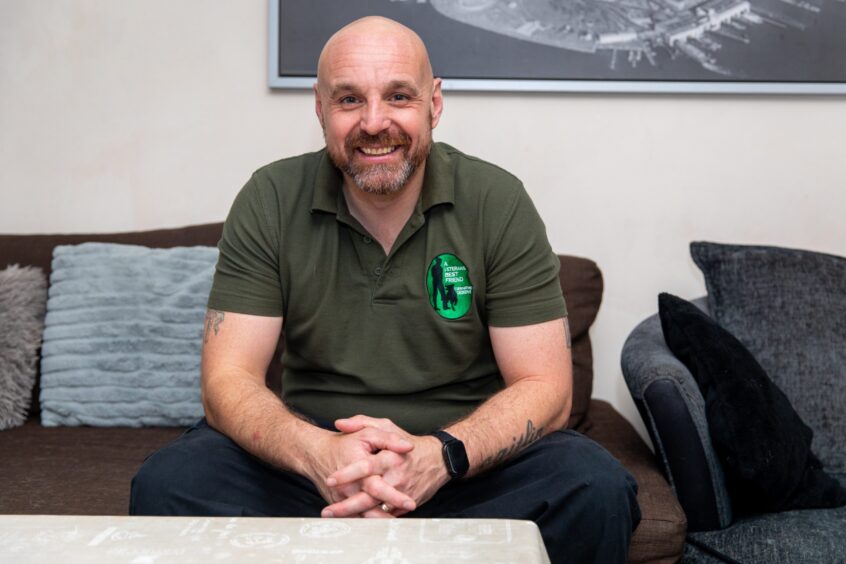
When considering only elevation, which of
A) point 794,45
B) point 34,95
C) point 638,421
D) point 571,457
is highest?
point 794,45

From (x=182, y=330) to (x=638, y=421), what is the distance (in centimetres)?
120

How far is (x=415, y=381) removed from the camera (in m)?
1.81

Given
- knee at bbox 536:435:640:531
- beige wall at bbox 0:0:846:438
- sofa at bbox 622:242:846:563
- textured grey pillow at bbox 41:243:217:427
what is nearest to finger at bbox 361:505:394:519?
Result: knee at bbox 536:435:640:531

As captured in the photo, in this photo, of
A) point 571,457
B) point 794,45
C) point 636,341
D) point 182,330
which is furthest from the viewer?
point 794,45

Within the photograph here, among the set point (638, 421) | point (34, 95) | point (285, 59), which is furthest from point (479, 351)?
point (34, 95)

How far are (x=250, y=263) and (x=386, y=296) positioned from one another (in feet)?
0.82

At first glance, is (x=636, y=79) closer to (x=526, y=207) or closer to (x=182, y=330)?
(x=526, y=207)

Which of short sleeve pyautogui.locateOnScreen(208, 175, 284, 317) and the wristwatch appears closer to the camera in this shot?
the wristwatch

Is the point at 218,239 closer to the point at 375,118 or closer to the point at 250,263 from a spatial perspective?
the point at 250,263

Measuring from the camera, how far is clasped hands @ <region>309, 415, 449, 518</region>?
4.88 feet

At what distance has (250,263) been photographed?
1.82 m

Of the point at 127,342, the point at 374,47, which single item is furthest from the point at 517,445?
the point at 127,342

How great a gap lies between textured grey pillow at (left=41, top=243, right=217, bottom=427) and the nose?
0.72m

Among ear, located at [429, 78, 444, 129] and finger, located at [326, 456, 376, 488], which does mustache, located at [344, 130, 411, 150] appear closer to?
ear, located at [429, 78, 444, 129]
